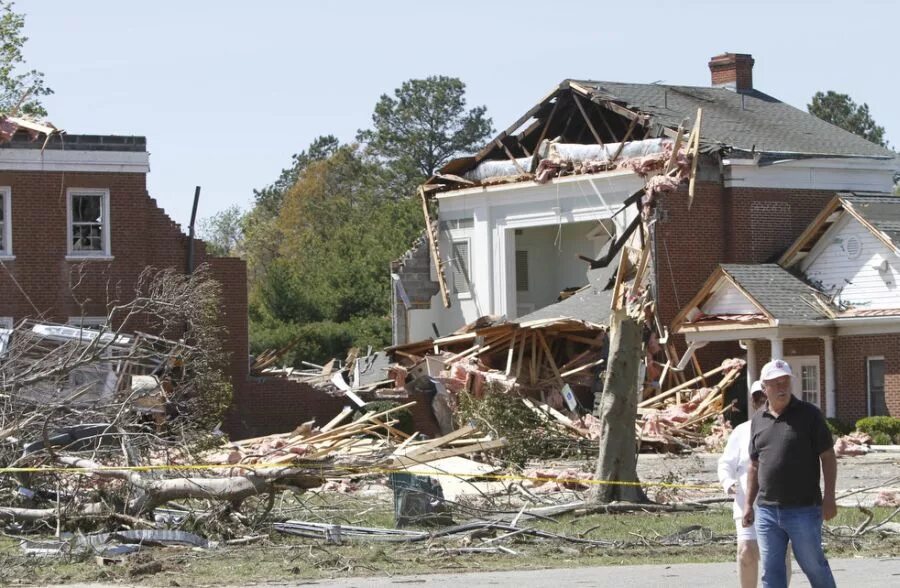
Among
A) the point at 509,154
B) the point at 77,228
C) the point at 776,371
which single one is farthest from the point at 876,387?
the point at 776,371

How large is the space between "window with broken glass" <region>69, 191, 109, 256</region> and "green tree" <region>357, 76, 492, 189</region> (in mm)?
50541

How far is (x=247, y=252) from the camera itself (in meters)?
84.8

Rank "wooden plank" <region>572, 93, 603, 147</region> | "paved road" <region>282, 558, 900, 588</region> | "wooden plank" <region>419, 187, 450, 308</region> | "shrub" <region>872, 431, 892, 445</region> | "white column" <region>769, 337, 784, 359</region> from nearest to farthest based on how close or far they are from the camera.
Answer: "paved road" <region>282, 558, 900, 588</region>
"shrub" <region>872, 431, 892, 445</region>
"white column" <region>769, 337, 784, 359</region>
"wooden plank" <region>572, 93, 603, 147</region>
"wooden plank" <region>419, 187, 450, 308</region>

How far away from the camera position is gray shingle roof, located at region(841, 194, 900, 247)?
32438 mm

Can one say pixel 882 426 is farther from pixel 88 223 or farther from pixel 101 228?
pixel 88 223

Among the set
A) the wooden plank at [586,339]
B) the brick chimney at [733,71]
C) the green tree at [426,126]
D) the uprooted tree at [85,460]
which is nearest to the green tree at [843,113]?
the green tree at [426,126]

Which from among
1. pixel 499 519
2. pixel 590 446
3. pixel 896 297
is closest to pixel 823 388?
pixel 896 297

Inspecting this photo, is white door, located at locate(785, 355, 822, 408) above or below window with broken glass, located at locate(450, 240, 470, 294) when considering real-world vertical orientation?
below

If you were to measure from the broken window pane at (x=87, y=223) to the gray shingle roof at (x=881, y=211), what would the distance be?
55.2 feet

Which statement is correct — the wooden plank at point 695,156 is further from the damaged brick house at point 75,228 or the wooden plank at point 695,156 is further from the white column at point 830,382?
the damaged brick house at point 75,228

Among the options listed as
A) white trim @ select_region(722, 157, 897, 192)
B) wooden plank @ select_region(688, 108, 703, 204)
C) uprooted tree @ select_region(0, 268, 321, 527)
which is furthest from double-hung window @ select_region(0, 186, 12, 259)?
white trim @ select_region(722, 157, 897, 192)

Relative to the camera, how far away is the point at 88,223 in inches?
1336

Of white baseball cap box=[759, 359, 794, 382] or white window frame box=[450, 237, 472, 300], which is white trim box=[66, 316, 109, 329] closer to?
white window frame box=[450, 237, 472, 300]

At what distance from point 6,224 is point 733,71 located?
70.4 ft
